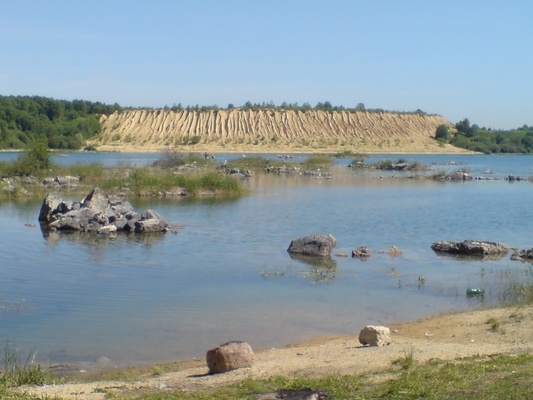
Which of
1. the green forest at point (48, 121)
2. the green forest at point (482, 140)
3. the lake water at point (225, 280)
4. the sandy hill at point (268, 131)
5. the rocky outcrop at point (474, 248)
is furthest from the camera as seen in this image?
the green forest at point (482, 140)

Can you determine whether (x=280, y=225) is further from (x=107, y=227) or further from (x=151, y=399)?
(x=151, y=399)

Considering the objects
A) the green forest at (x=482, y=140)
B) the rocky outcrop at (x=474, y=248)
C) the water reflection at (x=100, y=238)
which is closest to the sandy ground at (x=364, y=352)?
the rocky outcrop at (x=474, y=248)

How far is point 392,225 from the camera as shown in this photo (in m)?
27.8

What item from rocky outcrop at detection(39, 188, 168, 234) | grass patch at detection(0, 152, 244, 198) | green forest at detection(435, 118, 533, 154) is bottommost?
rocky outcrop at detection(39, 188, 168, 234)

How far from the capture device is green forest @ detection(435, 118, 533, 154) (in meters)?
120

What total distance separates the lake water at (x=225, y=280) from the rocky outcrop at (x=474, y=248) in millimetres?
505

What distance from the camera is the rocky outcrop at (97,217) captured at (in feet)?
82.1

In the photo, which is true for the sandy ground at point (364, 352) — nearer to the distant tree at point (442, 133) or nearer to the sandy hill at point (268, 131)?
the sandy hill at point (268, 131)

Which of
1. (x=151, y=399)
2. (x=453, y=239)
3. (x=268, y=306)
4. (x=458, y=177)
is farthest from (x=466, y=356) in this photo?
(x=458, y=177)

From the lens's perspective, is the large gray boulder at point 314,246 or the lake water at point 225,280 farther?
the large gray boulder at point 314,246

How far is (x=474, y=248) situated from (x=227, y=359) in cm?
1315

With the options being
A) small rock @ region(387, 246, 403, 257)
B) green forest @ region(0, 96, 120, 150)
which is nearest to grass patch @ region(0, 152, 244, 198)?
small rock @ region(387, 246, 403, 257)

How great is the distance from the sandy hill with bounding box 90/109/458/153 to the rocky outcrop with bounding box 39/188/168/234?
70.9m

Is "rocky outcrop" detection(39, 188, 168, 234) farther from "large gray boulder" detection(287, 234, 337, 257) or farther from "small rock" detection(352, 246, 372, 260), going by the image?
"small rock" detection(352, 246, 372, 260)
